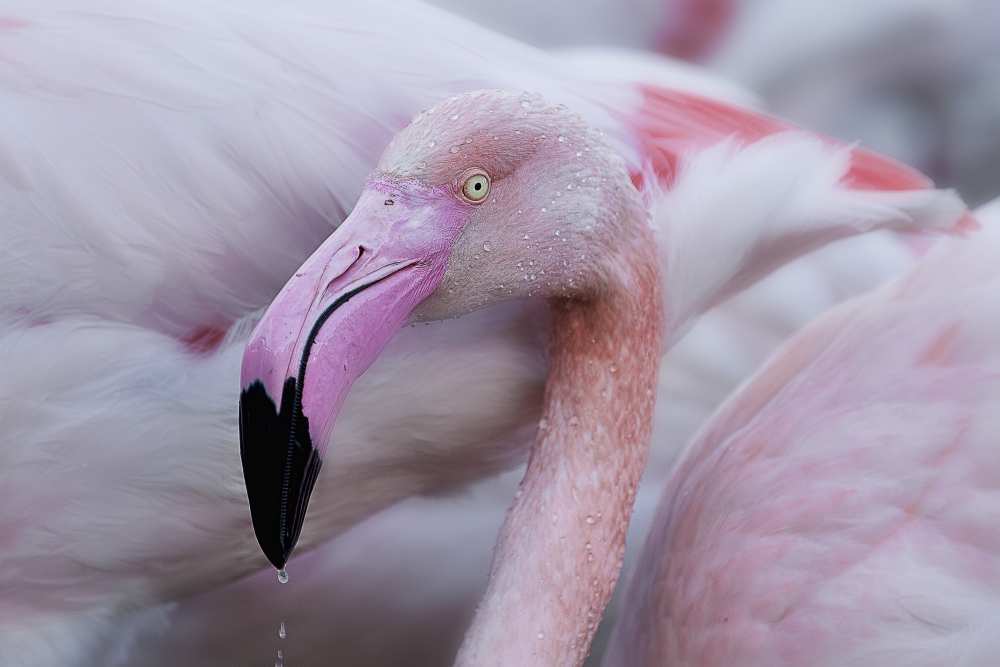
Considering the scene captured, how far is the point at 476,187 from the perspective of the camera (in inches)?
53.4

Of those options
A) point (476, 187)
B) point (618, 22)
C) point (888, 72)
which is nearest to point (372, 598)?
point (476, 187)

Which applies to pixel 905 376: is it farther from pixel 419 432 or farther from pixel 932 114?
pixel 932 114

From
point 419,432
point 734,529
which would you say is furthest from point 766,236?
point 419,432

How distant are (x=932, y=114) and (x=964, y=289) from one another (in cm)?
162

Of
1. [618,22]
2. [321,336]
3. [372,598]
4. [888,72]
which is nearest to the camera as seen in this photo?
[321,336]

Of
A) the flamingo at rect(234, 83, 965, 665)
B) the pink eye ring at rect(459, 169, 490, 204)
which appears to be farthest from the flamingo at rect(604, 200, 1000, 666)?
the pink eye ring at rect(459, 169, 490, 204)

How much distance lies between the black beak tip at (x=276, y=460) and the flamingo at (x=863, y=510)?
0.47m

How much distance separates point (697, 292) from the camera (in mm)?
1603

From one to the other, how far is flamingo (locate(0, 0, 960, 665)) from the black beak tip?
0.23 meters

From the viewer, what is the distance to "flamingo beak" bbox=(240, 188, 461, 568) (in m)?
1.23

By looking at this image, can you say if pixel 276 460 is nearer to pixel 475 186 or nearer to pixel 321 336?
pixel 321 336

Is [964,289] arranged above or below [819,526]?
above

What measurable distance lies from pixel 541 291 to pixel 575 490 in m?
0.23

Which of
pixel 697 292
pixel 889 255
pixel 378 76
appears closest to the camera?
pixel 378 76
